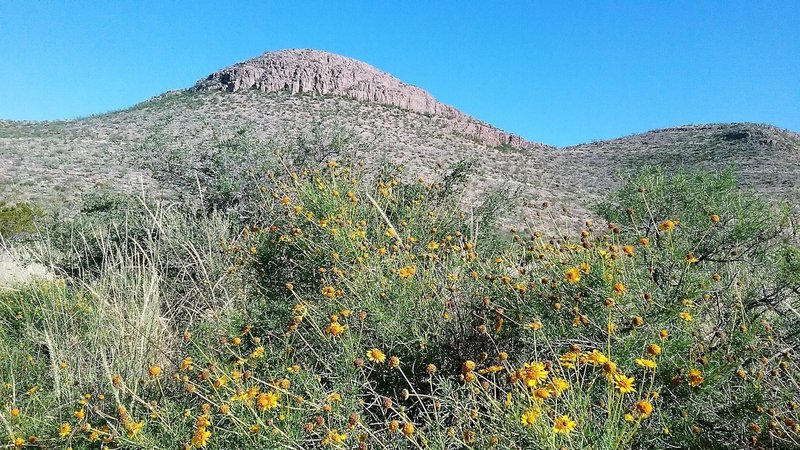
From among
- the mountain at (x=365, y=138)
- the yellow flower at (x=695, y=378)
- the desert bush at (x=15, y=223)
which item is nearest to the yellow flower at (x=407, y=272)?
the yellow flower at (x=695, y=378)

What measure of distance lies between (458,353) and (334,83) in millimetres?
52844

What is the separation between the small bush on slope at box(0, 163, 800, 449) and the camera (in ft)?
6.38

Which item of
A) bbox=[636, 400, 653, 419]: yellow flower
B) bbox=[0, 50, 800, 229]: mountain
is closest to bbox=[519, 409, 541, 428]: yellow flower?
bbox=[636, 400, 653, 419]: yellow flower

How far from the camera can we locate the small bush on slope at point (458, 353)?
6.38 ft

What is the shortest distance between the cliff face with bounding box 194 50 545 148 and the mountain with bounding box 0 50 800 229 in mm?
125

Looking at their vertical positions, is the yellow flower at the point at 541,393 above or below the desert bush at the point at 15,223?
above

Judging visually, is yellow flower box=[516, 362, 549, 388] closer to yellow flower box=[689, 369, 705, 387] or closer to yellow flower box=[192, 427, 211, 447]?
yellow flower box=[689, 369, 705, 387]

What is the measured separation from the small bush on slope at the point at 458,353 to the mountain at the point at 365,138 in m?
14.3

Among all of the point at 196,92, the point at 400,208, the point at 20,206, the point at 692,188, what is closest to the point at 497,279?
the point at 400,208

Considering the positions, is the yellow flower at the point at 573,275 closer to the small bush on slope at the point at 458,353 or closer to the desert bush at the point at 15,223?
the small bush on slope at the point at 458,353

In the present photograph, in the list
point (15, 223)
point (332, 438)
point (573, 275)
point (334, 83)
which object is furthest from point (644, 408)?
point (334, 83)

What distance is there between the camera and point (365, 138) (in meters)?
20.8

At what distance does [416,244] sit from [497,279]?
4.20 feet

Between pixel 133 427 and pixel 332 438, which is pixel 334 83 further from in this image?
pixel 332 438
